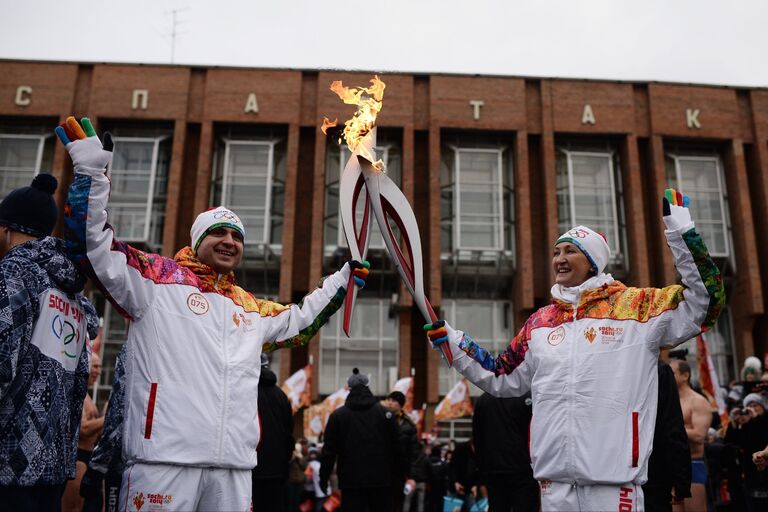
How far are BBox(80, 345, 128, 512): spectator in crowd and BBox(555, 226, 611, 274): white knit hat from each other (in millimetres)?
2551

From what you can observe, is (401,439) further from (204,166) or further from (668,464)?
(204,166)

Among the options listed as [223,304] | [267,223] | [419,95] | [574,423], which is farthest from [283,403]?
[419,95]

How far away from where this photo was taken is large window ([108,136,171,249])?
961 inches

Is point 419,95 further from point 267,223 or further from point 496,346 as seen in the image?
point 496,346

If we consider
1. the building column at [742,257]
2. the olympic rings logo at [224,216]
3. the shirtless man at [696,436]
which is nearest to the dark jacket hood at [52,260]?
the olympic rings logo at [224,216]

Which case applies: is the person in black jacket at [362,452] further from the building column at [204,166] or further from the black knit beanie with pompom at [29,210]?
the building column at [204,166]

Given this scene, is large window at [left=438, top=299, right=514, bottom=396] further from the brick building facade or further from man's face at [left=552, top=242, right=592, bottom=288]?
man's face at [left=552, top=242, right=592, bottom=288]

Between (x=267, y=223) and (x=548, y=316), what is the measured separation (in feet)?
68.0

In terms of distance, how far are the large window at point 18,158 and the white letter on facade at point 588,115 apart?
18590mm

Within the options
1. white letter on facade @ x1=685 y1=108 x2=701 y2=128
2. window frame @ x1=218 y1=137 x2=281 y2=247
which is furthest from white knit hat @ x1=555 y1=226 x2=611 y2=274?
white letter on facade @ x1=685 y1=108 x2=701 y2=128

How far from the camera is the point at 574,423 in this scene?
3701 mm

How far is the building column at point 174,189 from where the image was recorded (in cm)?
2353

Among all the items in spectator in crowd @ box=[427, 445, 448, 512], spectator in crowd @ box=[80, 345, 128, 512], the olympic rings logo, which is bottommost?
spectator in crowd @ box=[427, 445, 448, 512]

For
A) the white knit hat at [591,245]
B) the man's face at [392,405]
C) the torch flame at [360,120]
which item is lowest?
the man's face at [392,405]
